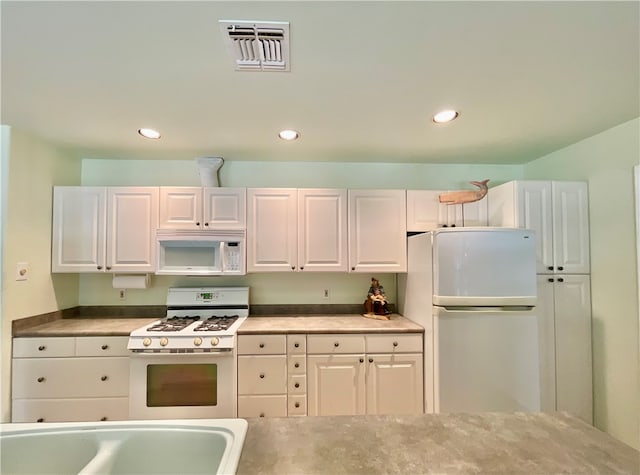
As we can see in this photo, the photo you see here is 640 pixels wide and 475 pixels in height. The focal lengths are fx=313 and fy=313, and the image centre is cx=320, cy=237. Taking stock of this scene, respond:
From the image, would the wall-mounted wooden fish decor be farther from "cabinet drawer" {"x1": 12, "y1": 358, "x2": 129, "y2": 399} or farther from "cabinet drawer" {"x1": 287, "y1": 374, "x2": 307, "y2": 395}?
"cabinet drawer" {"x1": 12, "y1": 358, "x2": 129, "y2": 399}

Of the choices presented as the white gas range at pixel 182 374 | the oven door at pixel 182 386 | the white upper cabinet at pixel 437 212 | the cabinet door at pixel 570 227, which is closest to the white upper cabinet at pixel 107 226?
the white gas range at pixel 182 374

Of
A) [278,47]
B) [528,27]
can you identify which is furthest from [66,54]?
[528,27]

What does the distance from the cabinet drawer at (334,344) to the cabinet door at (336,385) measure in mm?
46

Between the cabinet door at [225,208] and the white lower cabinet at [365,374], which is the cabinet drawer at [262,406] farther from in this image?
the cabinet door at [225,208]

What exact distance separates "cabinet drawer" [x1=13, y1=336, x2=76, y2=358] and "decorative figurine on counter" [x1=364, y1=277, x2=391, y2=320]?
2365mm

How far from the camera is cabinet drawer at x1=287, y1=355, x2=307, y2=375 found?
7.88 ft

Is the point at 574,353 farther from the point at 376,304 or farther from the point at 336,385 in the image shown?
the point at 336,385

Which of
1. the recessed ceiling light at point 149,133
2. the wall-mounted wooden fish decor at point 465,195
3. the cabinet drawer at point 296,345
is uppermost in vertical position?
the recessed ceiling light at point 149,133

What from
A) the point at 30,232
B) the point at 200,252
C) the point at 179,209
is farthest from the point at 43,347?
the point at 179,209

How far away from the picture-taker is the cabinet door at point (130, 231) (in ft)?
8.82

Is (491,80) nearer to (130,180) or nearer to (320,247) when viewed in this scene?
(320,247)

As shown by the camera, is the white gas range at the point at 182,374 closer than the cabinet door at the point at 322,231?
Yes

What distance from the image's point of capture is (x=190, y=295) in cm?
288

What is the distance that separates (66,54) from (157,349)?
1839 mm
